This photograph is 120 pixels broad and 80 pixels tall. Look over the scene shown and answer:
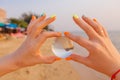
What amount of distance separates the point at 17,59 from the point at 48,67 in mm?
7213

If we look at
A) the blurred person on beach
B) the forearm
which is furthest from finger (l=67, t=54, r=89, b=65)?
the forearm

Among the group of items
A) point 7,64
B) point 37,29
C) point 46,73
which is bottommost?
point 46,73

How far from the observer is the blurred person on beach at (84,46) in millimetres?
1611

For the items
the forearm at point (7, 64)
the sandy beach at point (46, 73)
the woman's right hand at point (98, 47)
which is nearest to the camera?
the woman's right hand at point (98, 47)

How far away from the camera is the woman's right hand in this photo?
1606 millimetres

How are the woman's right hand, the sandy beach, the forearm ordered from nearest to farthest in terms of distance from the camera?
the woman's right hand
the forearm
the sandy beach

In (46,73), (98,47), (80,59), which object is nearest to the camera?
(98,47)

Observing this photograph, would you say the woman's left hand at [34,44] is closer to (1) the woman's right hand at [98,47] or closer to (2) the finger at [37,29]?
(2) the finger at [37,29]

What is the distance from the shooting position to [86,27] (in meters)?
1.63

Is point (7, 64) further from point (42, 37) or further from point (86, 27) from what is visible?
point (86, 27)

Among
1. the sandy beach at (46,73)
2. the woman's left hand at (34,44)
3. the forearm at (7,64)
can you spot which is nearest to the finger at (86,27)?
the woman's left hand at (34,44)

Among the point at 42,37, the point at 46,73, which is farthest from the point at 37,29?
the point at 46,73

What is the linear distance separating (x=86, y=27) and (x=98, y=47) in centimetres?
14

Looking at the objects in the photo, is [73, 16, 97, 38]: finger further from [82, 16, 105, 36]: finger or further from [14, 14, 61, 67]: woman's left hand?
[14, 14, 61, 67]: woman's left hand
